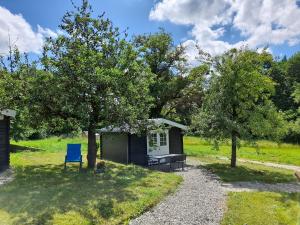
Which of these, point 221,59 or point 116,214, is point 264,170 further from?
point 116,214

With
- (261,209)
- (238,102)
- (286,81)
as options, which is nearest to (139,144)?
(238,102)

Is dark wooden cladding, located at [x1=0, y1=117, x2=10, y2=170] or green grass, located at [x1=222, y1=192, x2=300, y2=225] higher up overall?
dark wooden cladding, located at [x1=0, y1=117, x2=10, y2=170]

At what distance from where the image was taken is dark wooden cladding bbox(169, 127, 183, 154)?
23047 millimetres

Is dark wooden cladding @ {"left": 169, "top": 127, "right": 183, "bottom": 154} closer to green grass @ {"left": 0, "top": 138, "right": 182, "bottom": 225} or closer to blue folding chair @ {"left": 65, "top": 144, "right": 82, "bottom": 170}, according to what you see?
green grass @ {"left": 0, "top": 138, "right": 182, "bottom": 225}

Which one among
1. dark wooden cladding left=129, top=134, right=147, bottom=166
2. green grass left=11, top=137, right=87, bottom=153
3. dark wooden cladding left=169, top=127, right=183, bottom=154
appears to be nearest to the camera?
dark wooden cladding left=129, top=134, right=147, bottom=166

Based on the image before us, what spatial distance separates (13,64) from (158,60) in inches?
624

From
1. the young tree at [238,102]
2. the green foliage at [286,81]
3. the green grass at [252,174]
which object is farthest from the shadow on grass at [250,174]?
the green foliage at [286,81]

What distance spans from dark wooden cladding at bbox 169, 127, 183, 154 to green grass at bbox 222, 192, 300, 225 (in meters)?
11.0

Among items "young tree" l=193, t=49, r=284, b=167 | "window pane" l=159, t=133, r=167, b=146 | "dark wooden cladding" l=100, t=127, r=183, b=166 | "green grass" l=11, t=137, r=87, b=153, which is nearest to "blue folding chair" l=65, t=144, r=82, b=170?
"dark wooden cladding" l=100, t=127, r=183, b=166

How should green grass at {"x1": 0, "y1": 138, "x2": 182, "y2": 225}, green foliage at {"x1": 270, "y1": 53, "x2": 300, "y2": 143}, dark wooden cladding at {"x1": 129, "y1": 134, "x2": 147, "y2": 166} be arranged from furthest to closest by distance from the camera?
green foliage at {"x1": 270, "y1": 53, "x2": 300, "y2": 143}
dark wooden cladding at {"x1": 129, "y1": 134, "x2": 147, "y2": 166}
green grass at {"x1": 0, "y1": 138, "x2": 182, "y2": 225}

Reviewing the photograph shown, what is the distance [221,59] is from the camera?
768 inches

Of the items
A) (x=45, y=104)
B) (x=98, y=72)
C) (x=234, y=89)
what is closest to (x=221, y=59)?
(x=234, y=89)

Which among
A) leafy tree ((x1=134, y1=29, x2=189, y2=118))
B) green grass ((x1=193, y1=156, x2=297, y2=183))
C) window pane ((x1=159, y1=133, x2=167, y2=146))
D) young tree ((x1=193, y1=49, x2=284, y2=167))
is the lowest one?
green grass ((x1=193, y1=156, x2=297, y2=183))

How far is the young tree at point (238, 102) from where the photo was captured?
18172 millimetres
